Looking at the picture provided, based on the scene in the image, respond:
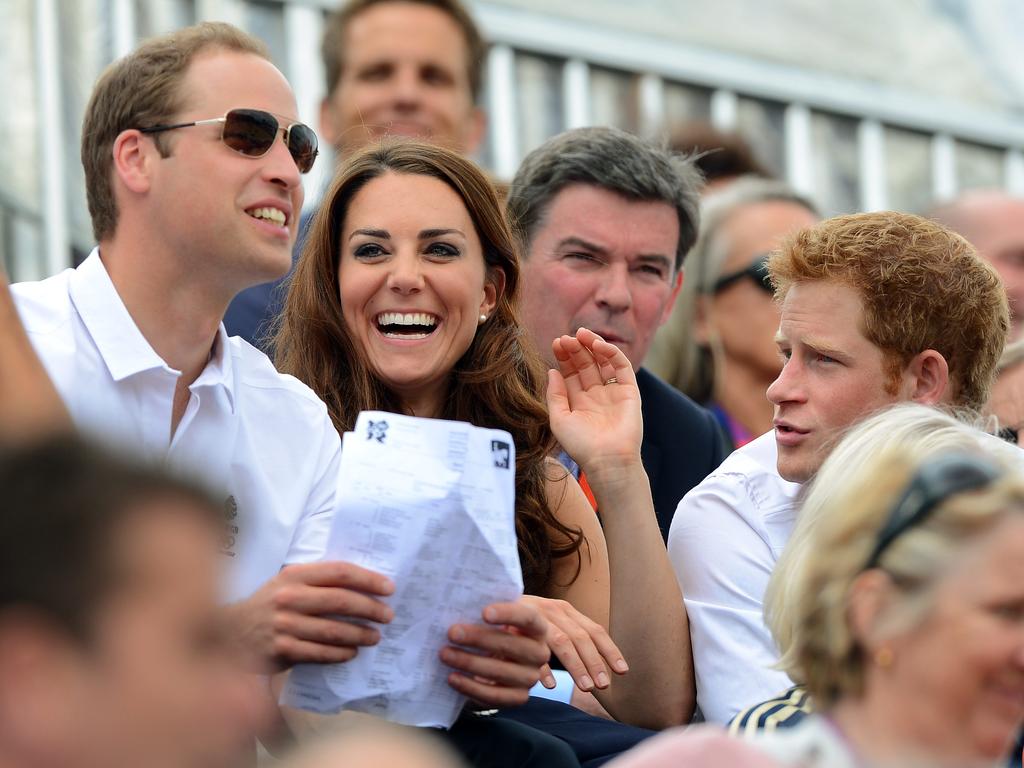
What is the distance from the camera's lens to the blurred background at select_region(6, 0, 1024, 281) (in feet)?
18.6

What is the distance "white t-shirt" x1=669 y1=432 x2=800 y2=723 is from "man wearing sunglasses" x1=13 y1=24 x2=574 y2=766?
0.75 metres

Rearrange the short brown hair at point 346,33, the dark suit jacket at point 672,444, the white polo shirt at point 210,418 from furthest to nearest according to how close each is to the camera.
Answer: the short brown hair at point 346,33 → the dark suit jacket at point 672,444 → the white polo shirt at point 210,418

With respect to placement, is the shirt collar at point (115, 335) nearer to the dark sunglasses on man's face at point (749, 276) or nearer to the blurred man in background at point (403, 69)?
the blurred man in background at point (403, 69)

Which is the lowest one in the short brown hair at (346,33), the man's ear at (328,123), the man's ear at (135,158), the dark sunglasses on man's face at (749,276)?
the dark sunglasses on man's face at (749,276)

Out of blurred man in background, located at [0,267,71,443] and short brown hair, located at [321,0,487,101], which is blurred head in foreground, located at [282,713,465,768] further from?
short brown hair, located at [321,0,487,101]

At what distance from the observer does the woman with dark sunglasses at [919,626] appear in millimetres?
1886

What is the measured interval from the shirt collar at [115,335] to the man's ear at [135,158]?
0.60 feet

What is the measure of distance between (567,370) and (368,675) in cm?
→ 100

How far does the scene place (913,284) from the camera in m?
3.28

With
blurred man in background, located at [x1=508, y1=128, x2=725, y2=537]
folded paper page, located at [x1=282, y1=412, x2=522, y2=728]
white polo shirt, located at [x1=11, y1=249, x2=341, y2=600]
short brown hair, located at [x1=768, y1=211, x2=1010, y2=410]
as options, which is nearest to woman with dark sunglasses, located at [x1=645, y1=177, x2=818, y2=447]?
blurred man in background, located at [x1=508, y1=128, x2=725, y2=537]

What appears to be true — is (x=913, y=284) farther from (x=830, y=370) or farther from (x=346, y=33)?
(x=346, y=33)

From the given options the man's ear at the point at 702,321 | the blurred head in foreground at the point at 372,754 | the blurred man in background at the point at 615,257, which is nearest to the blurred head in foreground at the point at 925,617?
the blurred head in foreground at the point at 372,754

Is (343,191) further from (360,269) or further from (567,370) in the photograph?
(567,370)

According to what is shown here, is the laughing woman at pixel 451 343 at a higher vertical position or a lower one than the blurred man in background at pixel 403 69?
lower
